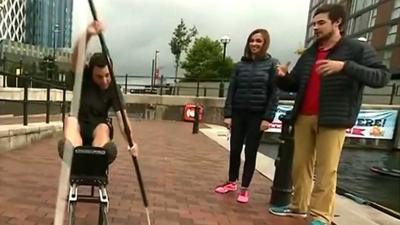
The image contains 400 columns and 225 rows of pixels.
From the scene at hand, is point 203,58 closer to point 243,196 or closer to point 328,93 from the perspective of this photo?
point 243,196

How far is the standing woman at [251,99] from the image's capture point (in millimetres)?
4691

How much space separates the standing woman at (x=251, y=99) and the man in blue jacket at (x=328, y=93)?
716 mm

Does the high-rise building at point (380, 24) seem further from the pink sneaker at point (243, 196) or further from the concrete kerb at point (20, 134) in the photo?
the pink sneaker at point (243, 196)

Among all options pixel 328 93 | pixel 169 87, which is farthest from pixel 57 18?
pixel 169 87

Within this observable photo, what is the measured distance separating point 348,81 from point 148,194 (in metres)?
2.50

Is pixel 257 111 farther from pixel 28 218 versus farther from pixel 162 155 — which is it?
pixel 162 155

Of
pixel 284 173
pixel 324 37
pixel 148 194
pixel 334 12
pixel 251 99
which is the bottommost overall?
pixel 148 194

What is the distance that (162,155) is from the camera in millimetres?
8750

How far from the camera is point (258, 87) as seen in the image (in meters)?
4.72

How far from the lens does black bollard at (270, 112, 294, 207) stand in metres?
4.62

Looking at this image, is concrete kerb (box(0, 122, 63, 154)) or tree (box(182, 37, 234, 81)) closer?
concrete kerb (box(0, 122, 63, 154))

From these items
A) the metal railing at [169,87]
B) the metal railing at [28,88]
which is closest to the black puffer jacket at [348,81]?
the metal railing at [28,88]

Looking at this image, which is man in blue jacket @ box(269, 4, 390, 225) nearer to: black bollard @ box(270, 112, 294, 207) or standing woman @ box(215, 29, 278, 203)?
black bollard @ box(270, 112, 294, 207)

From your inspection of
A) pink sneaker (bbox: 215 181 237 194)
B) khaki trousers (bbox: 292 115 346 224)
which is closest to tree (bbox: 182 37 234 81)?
pink sneaker (bbox: 215 181 237 194)
